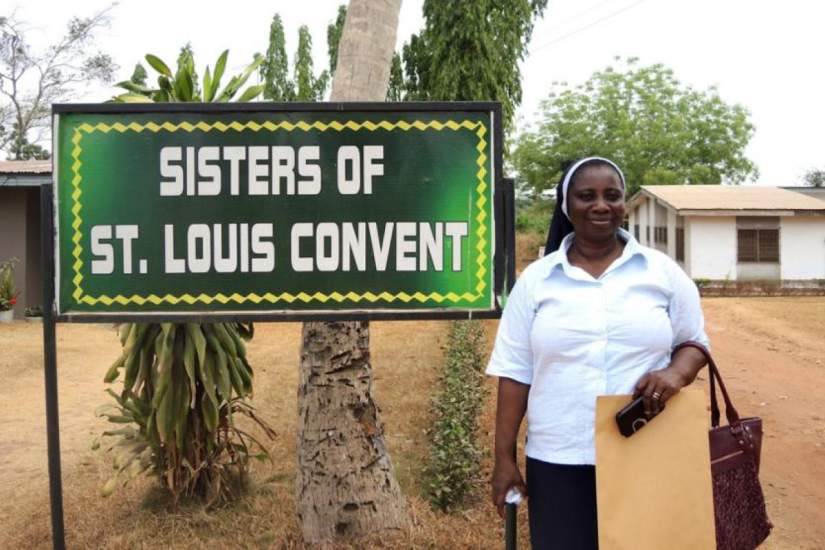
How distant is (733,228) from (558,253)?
21.6 meters

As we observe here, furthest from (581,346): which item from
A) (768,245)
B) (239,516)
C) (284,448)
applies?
(768,245)

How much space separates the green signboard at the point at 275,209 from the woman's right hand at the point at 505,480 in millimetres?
697

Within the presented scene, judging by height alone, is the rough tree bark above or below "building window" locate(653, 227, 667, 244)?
below

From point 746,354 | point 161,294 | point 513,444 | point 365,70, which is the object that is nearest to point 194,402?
point 161,294

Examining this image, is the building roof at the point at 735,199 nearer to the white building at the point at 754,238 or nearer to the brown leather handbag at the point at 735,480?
the white building at the point at 754,238

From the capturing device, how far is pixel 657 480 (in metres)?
2.24

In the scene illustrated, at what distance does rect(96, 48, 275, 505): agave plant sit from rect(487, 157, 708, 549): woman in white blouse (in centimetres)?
248

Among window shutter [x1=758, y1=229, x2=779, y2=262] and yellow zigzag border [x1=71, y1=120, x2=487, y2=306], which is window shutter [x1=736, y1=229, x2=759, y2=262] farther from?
yellow zigzag border [x1=71, y1=120, x2=487, y2=306]

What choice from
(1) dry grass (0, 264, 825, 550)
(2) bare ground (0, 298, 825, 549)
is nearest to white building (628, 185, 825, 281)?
(2) bare ground (0, 298, 825, 549)

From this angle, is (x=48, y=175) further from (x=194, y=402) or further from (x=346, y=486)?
(x=346, y=486)

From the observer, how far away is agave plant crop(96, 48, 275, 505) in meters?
4.40

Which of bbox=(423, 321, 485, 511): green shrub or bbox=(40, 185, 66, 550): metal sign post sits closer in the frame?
bbox=(40, 185, 66, 550): metal sign post

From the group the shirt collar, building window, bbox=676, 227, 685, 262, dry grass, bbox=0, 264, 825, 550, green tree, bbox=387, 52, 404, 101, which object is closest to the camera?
the shirt collar

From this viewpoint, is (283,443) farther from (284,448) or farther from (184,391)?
(184,391)
